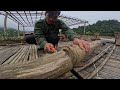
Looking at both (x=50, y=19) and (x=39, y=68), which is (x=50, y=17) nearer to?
(x=50, y=19)

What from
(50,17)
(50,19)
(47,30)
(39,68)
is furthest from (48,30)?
(39,68)

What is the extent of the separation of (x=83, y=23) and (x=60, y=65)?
77.9ft

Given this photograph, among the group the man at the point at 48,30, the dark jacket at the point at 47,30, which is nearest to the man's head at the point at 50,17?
the man at the point at 48,30

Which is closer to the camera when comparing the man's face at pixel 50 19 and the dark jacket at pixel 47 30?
the man's face at pixel 50 19

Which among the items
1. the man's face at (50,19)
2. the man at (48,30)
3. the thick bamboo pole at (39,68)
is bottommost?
the thick bamboo pole at (39,68)

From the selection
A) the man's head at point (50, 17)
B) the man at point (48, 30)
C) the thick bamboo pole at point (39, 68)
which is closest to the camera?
the thick bamboo pole at point (39, 68)

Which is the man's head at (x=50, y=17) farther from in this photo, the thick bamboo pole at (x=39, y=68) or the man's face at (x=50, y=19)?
the thick bamboo pole at (x=39, y=68)

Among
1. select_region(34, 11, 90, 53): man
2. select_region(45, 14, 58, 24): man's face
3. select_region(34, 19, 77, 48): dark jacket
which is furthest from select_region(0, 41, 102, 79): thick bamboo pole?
select_region(34, 19, 77, 48): dark jacket

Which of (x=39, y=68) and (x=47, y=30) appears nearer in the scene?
(x=39, y=68)

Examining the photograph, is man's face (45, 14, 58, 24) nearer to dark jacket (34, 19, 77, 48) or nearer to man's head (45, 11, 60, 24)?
man's head (45, 11, 60, 24)
